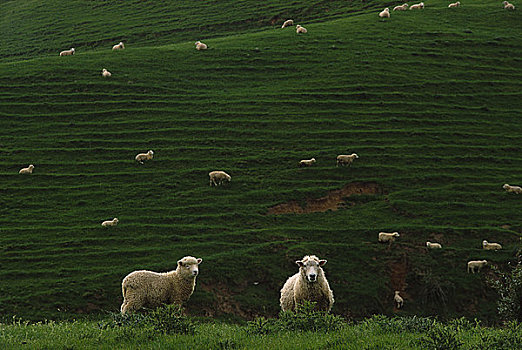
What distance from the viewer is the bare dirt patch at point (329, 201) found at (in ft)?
96.6

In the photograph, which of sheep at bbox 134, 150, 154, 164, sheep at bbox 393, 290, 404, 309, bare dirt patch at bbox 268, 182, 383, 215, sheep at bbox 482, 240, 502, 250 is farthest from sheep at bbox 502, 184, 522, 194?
sheep at bbox 134, 150, 154, 164

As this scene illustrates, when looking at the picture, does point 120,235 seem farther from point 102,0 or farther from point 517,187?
point 102,0

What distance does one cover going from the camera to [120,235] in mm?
27156

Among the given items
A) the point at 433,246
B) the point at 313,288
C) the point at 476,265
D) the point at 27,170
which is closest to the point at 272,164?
the point at 433,246

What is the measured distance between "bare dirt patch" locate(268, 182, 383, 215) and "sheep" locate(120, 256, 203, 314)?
40.8 ft

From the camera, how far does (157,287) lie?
16.8 m

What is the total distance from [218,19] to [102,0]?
22.7 m

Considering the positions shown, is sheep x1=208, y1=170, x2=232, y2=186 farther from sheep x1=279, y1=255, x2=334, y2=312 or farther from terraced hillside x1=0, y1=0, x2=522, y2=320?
sheep x1=279, y1=255, x2=334, y2=312

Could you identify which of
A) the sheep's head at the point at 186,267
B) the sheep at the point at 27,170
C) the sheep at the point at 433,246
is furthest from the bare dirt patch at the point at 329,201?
the sheep at the point at 27,170

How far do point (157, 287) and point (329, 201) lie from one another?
1530cm

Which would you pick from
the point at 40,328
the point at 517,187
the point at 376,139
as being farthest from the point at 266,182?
the point at 40,328

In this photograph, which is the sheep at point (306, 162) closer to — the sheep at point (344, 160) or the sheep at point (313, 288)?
the sheep at point (344, 160)

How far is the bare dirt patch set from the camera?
2944 cm

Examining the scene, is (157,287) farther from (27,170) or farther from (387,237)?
(27,170)
